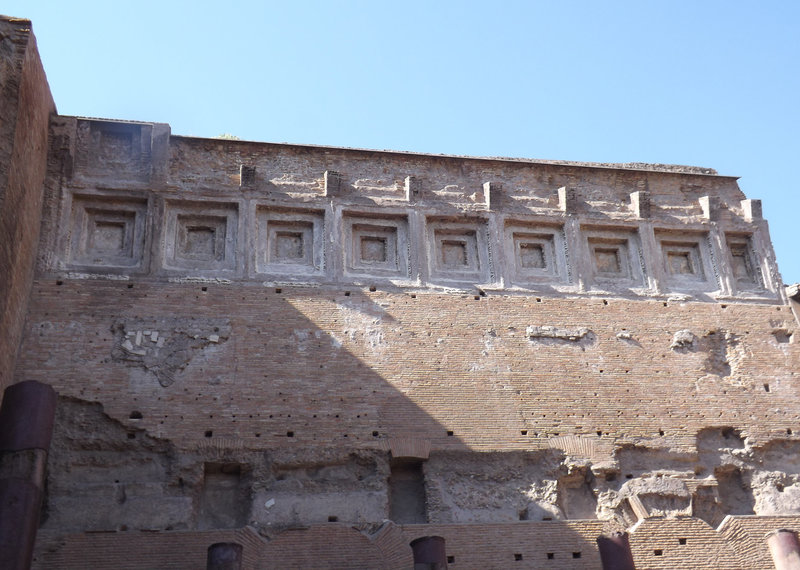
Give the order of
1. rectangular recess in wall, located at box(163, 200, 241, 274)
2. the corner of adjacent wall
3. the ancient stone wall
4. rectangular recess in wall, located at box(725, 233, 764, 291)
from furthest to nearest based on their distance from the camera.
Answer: rectangular recess in wall, located at box(725, 233, 764, 291), rectangular recess in wall, located at box(163, 200, 241, 274), the ancient stone wall, the corner of adjacent wall

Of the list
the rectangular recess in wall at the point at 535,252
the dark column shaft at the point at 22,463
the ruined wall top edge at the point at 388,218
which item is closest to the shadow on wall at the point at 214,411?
the ruined wall top edge at the point at 388,218

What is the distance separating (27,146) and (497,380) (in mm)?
5673

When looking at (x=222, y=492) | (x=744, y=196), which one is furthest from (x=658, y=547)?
(x=744, y=196)

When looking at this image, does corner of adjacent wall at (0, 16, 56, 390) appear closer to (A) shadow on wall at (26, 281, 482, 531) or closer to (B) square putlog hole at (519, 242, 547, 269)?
(A) shadow on wall at (26, 281, 482, 531)

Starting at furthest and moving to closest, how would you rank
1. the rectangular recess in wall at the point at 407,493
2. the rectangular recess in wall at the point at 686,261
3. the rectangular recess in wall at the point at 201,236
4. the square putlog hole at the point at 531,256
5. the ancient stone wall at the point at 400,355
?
the rectangular recess in wall at the point at 686,261, the square putlog hole at the point at 531,256, the rectangular recess in wall at the point at 201,236, the rectangular recess in wall at the point at 407,493, the ancient stone wall at the point at 400,355

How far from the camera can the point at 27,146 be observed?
31.3 ft

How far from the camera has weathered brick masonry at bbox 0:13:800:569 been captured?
29.9ft

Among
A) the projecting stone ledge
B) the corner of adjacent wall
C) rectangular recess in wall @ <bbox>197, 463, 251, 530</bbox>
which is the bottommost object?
rectangular recess in wall @ <bbox>197, 463, 251, 530</bbox>

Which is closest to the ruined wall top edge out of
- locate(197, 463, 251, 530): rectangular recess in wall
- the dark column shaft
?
the dark column shaft

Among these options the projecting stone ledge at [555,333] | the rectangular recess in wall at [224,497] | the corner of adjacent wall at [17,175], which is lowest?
the rectangular recess in wall at [224,497]

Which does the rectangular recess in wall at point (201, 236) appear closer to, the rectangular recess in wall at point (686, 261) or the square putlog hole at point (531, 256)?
the square putlog hole at point (531, 256)

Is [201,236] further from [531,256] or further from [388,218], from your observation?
[531,256]

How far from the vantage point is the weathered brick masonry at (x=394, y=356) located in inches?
359

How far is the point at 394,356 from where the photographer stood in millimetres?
10266
